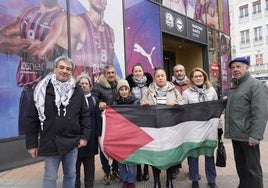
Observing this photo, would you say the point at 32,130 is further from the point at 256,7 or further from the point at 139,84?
the point at 256,7

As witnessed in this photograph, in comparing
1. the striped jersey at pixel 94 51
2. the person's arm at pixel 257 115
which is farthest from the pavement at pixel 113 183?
the striped jersey at pixel 94 51

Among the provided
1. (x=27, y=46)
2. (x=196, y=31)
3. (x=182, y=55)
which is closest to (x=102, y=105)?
(x=27, y=46)

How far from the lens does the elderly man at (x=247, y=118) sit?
4.20m

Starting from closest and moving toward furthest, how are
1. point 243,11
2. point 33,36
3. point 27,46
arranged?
1. point 27,46
2. point 33,36
3. point 243,11

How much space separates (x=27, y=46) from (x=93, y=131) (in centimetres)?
353

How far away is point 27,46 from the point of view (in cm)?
768

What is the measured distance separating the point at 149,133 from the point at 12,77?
12.4ft

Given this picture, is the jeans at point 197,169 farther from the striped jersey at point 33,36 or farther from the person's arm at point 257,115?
the striped jersey at point 33,36

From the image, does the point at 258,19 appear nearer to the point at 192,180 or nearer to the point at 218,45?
the point at 218,45

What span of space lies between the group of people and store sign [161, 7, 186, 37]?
8.08 m

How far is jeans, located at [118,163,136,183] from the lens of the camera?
5133 mm

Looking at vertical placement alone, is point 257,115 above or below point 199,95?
below

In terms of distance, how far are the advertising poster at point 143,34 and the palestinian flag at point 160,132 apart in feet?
19.9

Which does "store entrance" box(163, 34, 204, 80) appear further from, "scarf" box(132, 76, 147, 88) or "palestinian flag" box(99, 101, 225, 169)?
"palestinian flag" box(99, 101, 225, 169)
